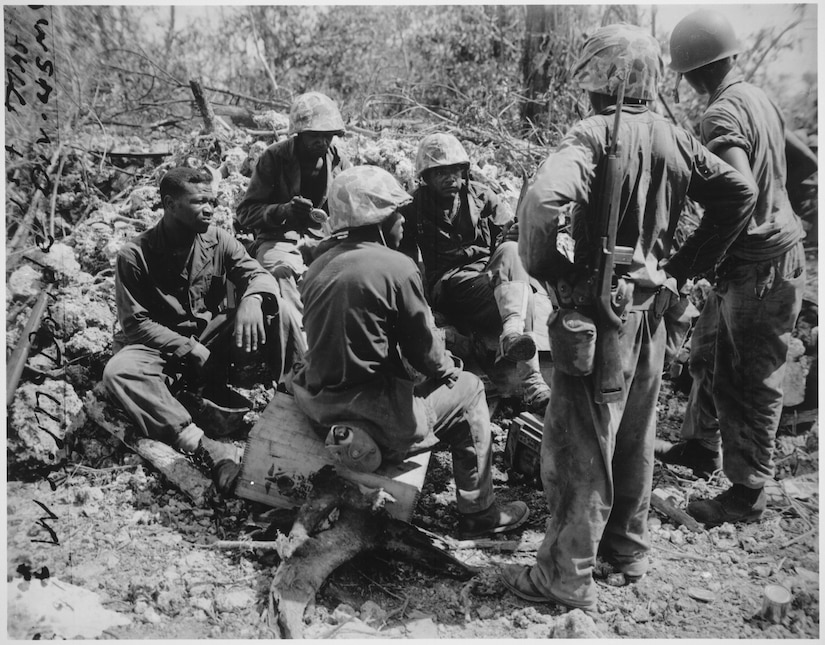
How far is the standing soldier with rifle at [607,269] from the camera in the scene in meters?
2.88

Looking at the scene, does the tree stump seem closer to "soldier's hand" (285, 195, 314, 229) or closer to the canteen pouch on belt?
the canteen pouch on belt

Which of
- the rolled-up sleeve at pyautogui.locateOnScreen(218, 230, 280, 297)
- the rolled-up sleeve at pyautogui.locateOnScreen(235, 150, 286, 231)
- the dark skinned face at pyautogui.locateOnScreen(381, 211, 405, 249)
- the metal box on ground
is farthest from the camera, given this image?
the rolled-up sleeve at pyautogui.locateOnScreen(235, 150, 286, 231)

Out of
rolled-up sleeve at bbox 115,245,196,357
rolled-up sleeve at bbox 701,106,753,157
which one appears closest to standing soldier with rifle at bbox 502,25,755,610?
rolled-up sleeve at bbox 701,106,753,157

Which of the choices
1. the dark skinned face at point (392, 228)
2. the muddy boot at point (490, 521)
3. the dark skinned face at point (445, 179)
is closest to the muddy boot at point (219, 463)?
the muddy boot at point (490, 521)

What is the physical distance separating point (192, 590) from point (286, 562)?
51cm

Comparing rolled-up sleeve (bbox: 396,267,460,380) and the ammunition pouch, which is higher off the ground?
rolled-up sleeve (bbox: 396,267,460,380)

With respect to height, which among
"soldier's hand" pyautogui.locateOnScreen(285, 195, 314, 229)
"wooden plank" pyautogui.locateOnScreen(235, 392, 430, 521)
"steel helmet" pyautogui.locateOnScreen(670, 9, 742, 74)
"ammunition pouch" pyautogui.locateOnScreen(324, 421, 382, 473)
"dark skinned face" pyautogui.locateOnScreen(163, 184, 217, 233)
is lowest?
"wooden plank" pyautogui.locateOnScreen(235, 392, 430, 521)

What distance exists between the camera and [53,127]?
14.8ft

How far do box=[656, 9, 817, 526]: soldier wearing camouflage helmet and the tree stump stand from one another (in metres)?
1.75

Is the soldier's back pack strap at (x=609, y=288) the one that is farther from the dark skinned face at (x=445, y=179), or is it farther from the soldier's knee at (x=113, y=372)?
the soldier's knee at (x=113, y=372)

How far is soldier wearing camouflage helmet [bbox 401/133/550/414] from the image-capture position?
472cm

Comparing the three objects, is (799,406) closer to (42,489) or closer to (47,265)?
(42,489)

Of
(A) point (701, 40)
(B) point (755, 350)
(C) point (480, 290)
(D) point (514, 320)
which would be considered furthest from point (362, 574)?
(A) point (701, 40)

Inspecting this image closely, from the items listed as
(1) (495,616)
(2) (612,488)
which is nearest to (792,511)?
(2) (612,488)
